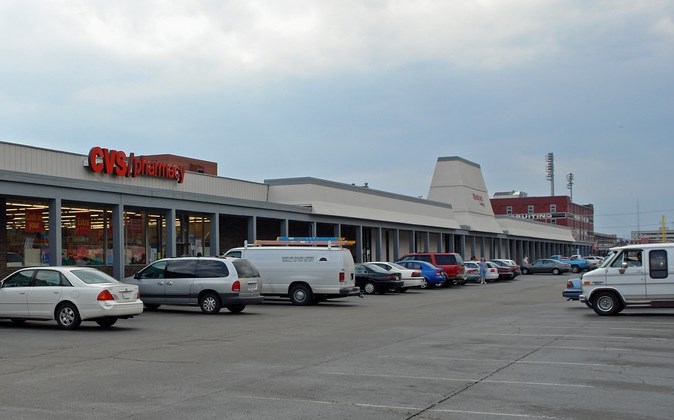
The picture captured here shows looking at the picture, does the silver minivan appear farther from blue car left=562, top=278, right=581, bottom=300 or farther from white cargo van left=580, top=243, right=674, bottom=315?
blue car left=562, top=278, right=581, bottom=300

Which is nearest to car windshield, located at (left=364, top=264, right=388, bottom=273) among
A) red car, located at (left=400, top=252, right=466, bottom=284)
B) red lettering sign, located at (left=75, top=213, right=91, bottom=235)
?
red car, located at (left=400, top=252, right=466, bottom=284)

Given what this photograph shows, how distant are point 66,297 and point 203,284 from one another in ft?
18.9

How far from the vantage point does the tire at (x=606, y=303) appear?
71.2 ft

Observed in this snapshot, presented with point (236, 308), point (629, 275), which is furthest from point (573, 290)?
point (236, 308)

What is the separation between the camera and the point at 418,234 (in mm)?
64500

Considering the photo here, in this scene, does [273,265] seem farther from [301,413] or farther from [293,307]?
[301,413]

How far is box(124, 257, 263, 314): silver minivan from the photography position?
23.2 m

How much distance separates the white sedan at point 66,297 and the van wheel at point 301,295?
32.0ft

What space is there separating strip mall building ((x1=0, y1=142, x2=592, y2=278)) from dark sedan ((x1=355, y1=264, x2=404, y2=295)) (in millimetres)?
6286

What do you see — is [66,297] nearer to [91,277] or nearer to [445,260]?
[91,277]

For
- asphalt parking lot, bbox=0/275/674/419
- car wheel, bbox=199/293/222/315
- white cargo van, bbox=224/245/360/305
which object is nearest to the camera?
asphalt parking lot, bbox=0/275/674/419

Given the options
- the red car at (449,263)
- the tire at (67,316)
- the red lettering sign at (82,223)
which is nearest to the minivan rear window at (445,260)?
the red car at (449,263)

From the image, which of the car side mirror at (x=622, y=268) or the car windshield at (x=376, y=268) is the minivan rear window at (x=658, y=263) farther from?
the car windshield at (x=376, y=268)

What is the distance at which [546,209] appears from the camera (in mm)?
126188
